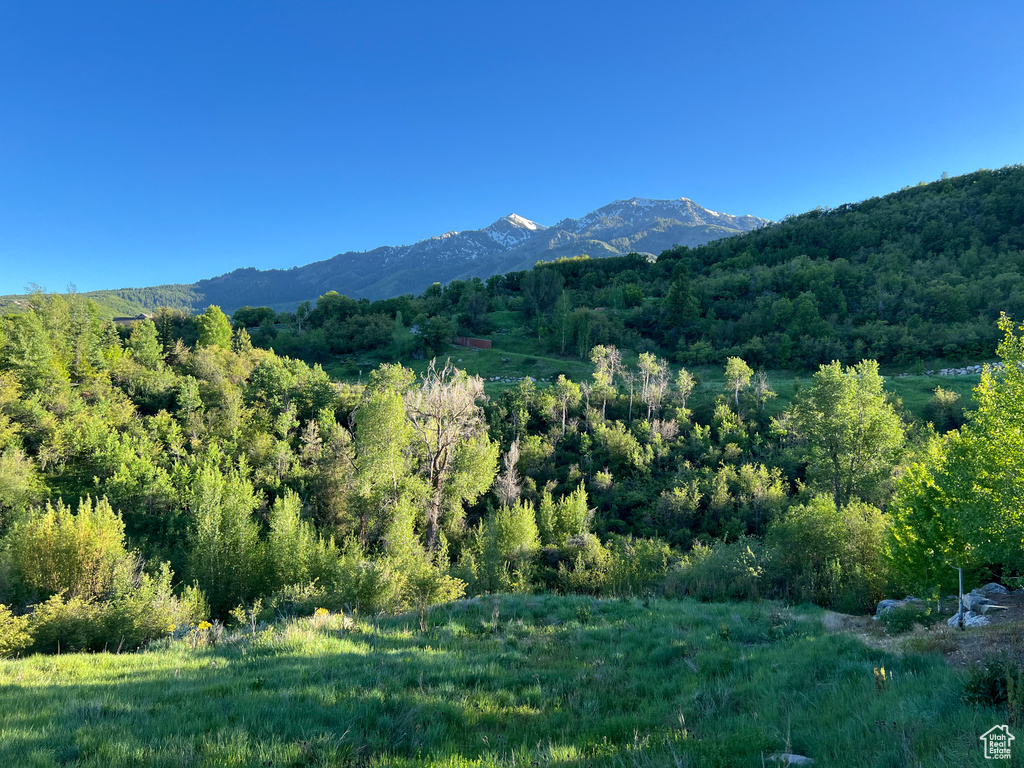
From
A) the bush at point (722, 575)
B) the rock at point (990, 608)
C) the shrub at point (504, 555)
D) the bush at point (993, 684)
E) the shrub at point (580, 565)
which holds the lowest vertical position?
the shrub at point (580, 565)

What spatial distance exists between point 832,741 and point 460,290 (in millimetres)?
103712

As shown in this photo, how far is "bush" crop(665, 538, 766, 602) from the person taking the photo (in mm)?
20016

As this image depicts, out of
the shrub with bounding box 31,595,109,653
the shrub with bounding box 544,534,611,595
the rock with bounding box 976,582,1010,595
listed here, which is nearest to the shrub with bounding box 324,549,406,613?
the shrub with bounding box 31,595,109,653

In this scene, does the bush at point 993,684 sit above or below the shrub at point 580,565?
above

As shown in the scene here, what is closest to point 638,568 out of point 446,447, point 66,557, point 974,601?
point 446,447

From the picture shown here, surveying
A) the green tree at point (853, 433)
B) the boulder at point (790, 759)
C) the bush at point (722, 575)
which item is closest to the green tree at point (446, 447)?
the bush at point (722, 575)

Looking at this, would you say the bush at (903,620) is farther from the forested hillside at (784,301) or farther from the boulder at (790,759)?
the forested hillside at (784,301)

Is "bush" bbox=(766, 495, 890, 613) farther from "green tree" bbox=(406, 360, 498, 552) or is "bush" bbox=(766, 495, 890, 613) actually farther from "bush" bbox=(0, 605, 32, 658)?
"bush" bbox=(0, 605, 32, 658)

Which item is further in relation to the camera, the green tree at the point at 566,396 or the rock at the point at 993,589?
the green tree at the point at 566,396

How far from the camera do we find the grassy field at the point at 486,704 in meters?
4.39

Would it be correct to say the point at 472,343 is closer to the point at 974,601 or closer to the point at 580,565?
the point at 580,565

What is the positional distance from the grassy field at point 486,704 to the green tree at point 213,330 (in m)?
68.0

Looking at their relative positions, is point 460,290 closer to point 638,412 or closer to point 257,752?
point 638,412

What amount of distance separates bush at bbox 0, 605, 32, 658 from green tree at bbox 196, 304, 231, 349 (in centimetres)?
5761
